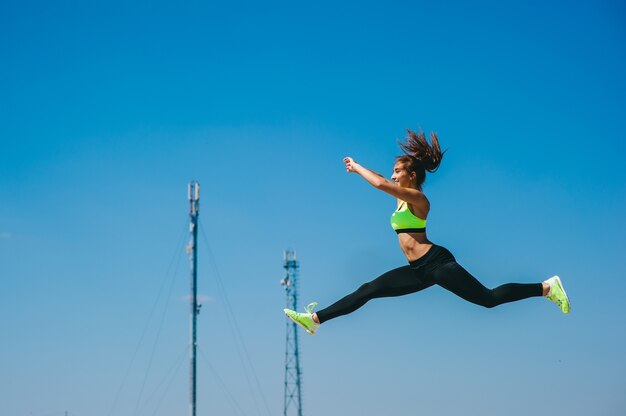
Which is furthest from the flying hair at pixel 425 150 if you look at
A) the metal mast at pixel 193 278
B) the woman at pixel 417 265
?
the metal mast at pixel 193 278

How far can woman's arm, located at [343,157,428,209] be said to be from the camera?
37.9 feet

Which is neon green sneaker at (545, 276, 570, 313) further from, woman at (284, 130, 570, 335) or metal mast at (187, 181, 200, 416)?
metal mast at (187, 181, 200, 416)

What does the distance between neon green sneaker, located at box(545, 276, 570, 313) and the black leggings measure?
134 millimetres

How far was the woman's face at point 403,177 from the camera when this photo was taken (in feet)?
40.8

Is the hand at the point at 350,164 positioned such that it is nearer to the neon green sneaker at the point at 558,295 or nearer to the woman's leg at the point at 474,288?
the woman's leg at the point at 474,288

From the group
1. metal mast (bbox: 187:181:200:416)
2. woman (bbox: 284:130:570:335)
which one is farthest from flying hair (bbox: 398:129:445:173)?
metal mast (bbox: 187:181:200:416)

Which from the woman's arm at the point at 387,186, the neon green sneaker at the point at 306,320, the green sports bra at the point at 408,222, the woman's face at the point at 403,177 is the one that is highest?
the woman's face at the point at 403,177

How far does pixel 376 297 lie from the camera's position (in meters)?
12.6

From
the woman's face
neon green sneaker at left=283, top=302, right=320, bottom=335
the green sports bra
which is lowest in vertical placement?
neon green sneaker at left=283, top=302, right=320, bottom=335

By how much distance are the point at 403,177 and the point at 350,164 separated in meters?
0.85

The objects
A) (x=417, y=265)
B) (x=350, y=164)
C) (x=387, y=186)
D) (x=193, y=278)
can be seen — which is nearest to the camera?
(x=387, y=186)

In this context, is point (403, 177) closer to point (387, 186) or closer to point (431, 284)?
point (387, 186)

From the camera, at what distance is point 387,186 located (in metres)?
11.6

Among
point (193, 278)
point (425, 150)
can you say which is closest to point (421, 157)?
point (425, 150)
